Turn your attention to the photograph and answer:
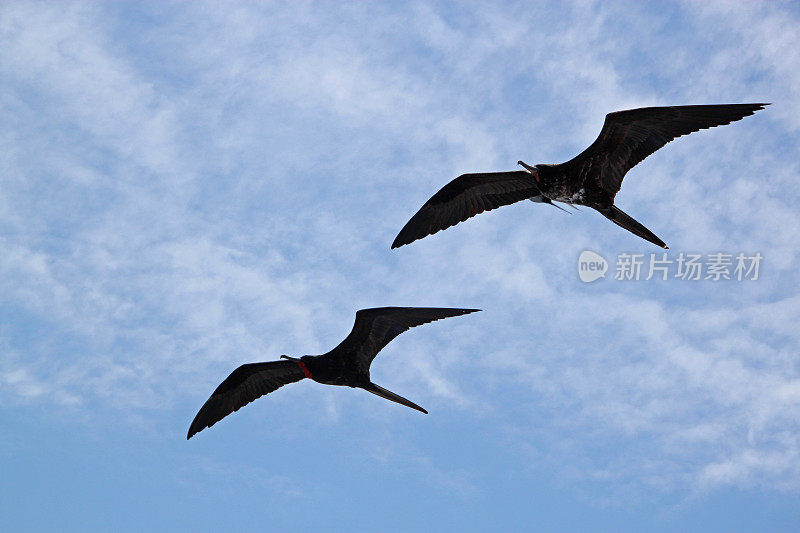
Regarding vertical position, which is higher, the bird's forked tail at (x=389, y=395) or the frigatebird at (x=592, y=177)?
the frigatebird at (x=592, y=177)

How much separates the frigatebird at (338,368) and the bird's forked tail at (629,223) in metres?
2.23

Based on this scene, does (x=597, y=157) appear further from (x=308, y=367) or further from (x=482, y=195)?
(x=308, y=367)

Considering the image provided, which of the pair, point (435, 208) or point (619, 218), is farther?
point (435, 208)

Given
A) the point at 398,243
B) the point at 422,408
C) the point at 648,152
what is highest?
the point at 648,152

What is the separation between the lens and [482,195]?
11.9 metres

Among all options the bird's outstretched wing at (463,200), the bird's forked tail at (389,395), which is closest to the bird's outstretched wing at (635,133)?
the bird's outstretched wing at (463,200)

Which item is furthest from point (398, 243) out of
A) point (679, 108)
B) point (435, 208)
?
point (679, 108)

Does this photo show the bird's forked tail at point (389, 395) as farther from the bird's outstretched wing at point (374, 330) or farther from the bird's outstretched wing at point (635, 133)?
the bird's outstretched wing at point (635, 133)

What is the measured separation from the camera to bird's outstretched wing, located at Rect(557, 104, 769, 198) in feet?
31.8

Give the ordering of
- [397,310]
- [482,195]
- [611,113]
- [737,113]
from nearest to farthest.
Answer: [737,113] < [611,113] < [397,310] < [482,195]

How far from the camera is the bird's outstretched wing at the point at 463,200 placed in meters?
11.7

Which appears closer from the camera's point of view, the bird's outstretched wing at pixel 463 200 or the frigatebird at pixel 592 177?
the frigatebird at pixel 592 177

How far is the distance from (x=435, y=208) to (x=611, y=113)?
300 centimetres

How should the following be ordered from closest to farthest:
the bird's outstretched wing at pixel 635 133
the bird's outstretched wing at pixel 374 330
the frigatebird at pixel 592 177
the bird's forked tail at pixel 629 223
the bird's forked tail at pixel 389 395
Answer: the bird's outstretched wing at pixel 635 133, the frigatebird at pixel 592 177, the bird's forked tail at pixel 629 223, the bird's forked tail at pixel 389 395, the bird's outstretched wing at pixel 374 330
